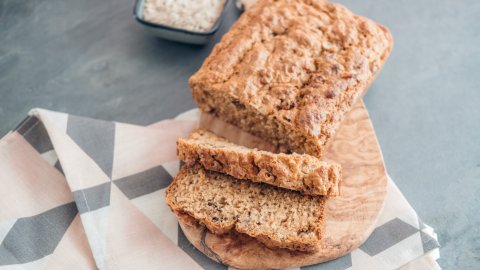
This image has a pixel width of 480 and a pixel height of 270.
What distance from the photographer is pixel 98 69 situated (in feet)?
16.5

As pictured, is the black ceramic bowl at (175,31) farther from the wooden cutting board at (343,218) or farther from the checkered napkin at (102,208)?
the wooden cutting board at (343,218)

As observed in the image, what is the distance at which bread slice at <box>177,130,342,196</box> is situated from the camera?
3.54 m

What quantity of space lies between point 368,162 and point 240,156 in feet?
3.82

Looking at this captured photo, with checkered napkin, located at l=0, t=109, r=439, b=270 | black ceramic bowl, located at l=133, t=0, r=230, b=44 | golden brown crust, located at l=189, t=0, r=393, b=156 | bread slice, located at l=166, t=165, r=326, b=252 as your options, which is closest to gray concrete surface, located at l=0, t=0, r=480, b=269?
black ceramic bowl, located at l=133, t=0, r=230, b=44

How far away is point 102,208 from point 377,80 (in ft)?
9.54

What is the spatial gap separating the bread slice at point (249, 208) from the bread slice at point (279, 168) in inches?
6.3

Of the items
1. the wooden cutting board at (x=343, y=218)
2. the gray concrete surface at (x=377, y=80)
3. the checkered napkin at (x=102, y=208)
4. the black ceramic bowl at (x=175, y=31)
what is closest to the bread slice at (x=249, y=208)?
the wooden cutting board at (x=343, y=218)

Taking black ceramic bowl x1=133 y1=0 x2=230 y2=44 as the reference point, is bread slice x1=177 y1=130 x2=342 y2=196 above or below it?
below

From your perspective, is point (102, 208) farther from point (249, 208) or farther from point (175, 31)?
point (175, 31)

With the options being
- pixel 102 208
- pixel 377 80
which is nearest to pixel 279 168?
pixel 102 208

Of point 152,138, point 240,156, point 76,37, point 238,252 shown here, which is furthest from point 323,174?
point 76,37

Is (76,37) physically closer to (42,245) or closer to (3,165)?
(3,165)

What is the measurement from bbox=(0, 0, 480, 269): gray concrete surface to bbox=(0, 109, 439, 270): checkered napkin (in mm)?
475

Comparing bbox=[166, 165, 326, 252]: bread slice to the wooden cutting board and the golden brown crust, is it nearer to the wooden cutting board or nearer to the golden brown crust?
the wooden cutting board
